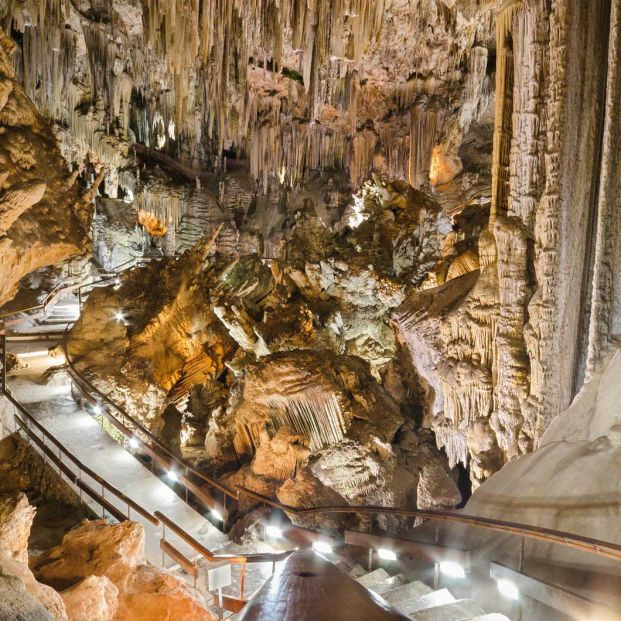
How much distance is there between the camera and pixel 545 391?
4.86 metres

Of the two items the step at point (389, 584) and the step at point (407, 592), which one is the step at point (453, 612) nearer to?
the step at point (407, 592)

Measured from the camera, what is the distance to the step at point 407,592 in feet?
11.8

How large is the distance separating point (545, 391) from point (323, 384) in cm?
383

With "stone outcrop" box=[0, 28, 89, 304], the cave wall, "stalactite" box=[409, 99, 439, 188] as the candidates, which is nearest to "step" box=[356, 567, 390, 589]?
"stone outcrop" box=[0, 28, 89, 304]

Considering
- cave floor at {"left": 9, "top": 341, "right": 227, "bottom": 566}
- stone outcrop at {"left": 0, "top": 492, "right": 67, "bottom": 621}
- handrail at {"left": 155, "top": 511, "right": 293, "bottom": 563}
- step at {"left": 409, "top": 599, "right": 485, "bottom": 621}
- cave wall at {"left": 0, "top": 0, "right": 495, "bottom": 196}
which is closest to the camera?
stone outcrop at {"left": 0, "top": 492, "right": 67, "bottom": 621}

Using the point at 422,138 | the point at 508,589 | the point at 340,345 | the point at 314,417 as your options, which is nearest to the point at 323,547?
the point at 508,589

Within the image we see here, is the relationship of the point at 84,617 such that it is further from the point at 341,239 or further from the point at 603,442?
the point at 341,239

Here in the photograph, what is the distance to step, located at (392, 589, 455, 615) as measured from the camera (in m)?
3.40

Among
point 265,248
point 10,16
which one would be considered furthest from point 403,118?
point 10,16

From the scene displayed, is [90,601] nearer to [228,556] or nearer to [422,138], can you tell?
[228,556]

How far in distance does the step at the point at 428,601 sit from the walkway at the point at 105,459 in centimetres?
232

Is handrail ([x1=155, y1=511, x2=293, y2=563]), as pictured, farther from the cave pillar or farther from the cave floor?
the cave pillar

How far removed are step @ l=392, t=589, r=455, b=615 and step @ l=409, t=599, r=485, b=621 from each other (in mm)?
128

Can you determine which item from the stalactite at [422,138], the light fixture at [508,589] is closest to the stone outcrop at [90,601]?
the light fixture at [508,589]
